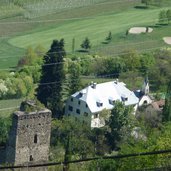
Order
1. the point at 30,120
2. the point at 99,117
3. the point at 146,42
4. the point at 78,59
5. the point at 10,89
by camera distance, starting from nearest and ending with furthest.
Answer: the point at 30,120 < the point at 99,117 < the point at 10,89 < the point at 78,59 < the point at 146,42

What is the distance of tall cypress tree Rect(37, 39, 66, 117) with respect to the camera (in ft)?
104

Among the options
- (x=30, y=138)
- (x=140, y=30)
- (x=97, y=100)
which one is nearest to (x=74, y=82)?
(x=97, y=100)

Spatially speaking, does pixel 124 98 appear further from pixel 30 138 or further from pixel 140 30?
pixel 140 30

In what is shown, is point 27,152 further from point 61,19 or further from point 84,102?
point 61,19

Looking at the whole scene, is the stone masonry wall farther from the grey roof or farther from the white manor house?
the grey roof

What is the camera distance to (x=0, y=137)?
27.3m

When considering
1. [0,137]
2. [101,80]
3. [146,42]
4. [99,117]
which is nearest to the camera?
[0,137]

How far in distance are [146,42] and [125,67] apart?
30.9 feet

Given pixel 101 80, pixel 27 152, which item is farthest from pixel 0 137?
pixel 101 80

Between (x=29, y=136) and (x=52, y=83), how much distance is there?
304 inches

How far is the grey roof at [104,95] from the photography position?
3114cm

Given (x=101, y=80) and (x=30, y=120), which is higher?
(x=30, y=120)

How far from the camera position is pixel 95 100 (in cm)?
3136

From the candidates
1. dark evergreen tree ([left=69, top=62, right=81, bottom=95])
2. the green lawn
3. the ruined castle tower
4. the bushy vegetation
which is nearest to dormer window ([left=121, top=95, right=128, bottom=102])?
the bushy vegetation
